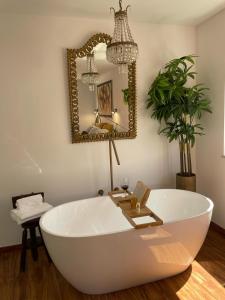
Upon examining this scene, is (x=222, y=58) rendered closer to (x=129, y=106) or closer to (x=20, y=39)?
(x=129, y=106)

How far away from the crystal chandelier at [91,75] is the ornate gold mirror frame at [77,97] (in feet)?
0.25

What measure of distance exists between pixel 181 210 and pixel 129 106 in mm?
1331

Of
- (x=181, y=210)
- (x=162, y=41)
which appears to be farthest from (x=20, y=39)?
(x=181, y=210)

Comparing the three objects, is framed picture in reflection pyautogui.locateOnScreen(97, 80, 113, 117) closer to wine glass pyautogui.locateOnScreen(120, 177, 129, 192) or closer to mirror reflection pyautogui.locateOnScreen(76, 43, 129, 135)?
mirror reflection pyautogui.locateOnScreen(76, 43, 129, 135)

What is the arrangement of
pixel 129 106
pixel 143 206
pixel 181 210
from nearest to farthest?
pixel 143 206 → pixel 181 210 → pixel 129 106

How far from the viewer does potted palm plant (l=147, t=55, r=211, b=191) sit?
2.92m

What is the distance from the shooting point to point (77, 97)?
114 inches

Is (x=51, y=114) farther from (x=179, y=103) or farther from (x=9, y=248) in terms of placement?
(x=9, y=248)

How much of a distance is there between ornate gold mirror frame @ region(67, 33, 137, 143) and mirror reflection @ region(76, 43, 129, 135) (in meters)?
0.04

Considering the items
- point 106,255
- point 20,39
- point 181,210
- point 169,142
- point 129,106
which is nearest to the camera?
point 106,255

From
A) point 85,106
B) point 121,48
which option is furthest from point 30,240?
point 121,48

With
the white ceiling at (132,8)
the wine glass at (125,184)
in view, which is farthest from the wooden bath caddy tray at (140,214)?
the white ceiling at (132,8)

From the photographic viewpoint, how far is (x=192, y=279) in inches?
89.7

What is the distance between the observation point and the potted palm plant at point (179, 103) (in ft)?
9.59
